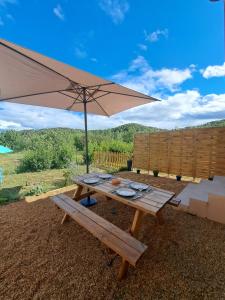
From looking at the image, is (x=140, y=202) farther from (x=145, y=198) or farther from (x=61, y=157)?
(x=61, y=157)

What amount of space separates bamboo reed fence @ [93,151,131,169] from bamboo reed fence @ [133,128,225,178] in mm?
861

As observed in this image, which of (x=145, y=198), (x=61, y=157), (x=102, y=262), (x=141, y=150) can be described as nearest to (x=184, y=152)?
(x=141, y=150)

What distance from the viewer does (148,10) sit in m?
4.72

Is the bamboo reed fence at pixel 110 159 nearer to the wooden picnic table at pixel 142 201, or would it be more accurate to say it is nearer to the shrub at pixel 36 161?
the shrub at pixel 36 161

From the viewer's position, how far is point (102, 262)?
1.82m

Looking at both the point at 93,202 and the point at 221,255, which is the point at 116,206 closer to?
the point at 93,202

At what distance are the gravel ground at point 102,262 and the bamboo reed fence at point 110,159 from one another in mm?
4903

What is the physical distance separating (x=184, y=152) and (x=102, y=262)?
4642 millimetres

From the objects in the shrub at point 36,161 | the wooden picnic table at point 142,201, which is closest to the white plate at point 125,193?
the wooden picnic table at point 142,201

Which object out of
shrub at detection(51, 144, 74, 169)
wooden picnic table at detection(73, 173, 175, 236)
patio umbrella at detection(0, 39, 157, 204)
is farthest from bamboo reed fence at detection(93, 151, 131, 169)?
wooden picnic table at detection(73, 173, 175, 236)

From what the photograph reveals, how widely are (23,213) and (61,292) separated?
1.99m

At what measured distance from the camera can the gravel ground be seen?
149cm

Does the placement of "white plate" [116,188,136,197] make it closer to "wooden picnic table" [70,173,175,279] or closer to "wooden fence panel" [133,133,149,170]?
"wooden picnic table" [70,173,175,279]

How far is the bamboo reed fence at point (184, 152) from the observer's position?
15.7 ft
